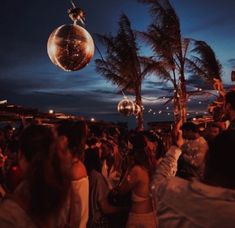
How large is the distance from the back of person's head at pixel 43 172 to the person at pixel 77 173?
116 centimetres

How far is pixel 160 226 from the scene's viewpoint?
2.51 m

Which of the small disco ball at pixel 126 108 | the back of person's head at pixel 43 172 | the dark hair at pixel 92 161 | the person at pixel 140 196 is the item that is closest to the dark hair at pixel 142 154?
the person at pixel 140 196

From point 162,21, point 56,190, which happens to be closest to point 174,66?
point 162,21

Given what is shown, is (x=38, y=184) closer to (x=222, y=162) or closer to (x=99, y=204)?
(x=222, y=162)

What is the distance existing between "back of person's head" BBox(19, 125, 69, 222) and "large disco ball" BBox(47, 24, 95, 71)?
306 centimetres

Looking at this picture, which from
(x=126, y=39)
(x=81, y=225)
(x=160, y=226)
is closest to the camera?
(x=160, y=226)

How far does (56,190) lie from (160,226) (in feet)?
2.54

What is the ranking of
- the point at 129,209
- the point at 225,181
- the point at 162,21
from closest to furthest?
the point at 225,181 → the point at 129,209 → the point at 162,21

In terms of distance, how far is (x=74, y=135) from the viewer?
473 cm

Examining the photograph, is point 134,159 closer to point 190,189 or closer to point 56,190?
point 56,190

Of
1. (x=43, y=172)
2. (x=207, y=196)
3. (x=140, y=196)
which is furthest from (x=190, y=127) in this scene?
(x=207, y=196)

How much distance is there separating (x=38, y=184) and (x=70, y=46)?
11.5ft

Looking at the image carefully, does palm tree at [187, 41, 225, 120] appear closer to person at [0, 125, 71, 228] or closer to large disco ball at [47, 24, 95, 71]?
large disco ball at [47, 24, 95, 71]

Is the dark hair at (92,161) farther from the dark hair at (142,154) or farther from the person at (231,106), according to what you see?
the person at (231,106)
